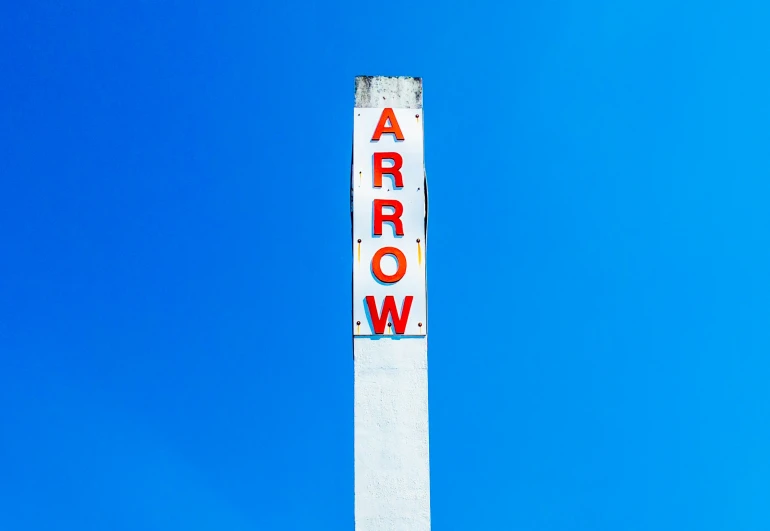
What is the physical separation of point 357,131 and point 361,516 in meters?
3.87

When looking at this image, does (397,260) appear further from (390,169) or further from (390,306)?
(390,169)

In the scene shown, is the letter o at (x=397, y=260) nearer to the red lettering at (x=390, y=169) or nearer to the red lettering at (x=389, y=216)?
the red lettering at (x=389, y=216)

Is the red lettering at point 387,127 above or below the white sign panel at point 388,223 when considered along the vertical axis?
above

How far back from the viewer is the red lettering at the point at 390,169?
8.94 meters

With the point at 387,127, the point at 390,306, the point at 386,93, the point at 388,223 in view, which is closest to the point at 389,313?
the point at 390,306

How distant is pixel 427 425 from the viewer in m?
8.28

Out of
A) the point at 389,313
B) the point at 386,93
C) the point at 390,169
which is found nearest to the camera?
the point at 389,313

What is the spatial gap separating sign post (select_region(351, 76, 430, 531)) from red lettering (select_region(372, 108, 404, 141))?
0.03 ft

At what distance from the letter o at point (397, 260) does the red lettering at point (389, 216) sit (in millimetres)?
183

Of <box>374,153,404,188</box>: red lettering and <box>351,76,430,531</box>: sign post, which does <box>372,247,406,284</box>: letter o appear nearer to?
<box>351,76,430,531</box>: sign post

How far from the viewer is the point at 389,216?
8.84 m

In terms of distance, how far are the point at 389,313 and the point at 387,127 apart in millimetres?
1977

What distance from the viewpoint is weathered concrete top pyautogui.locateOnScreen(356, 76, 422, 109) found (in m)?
9.12

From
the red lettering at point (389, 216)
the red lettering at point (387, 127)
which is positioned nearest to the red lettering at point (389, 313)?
the red lettering at point (389, 216)
